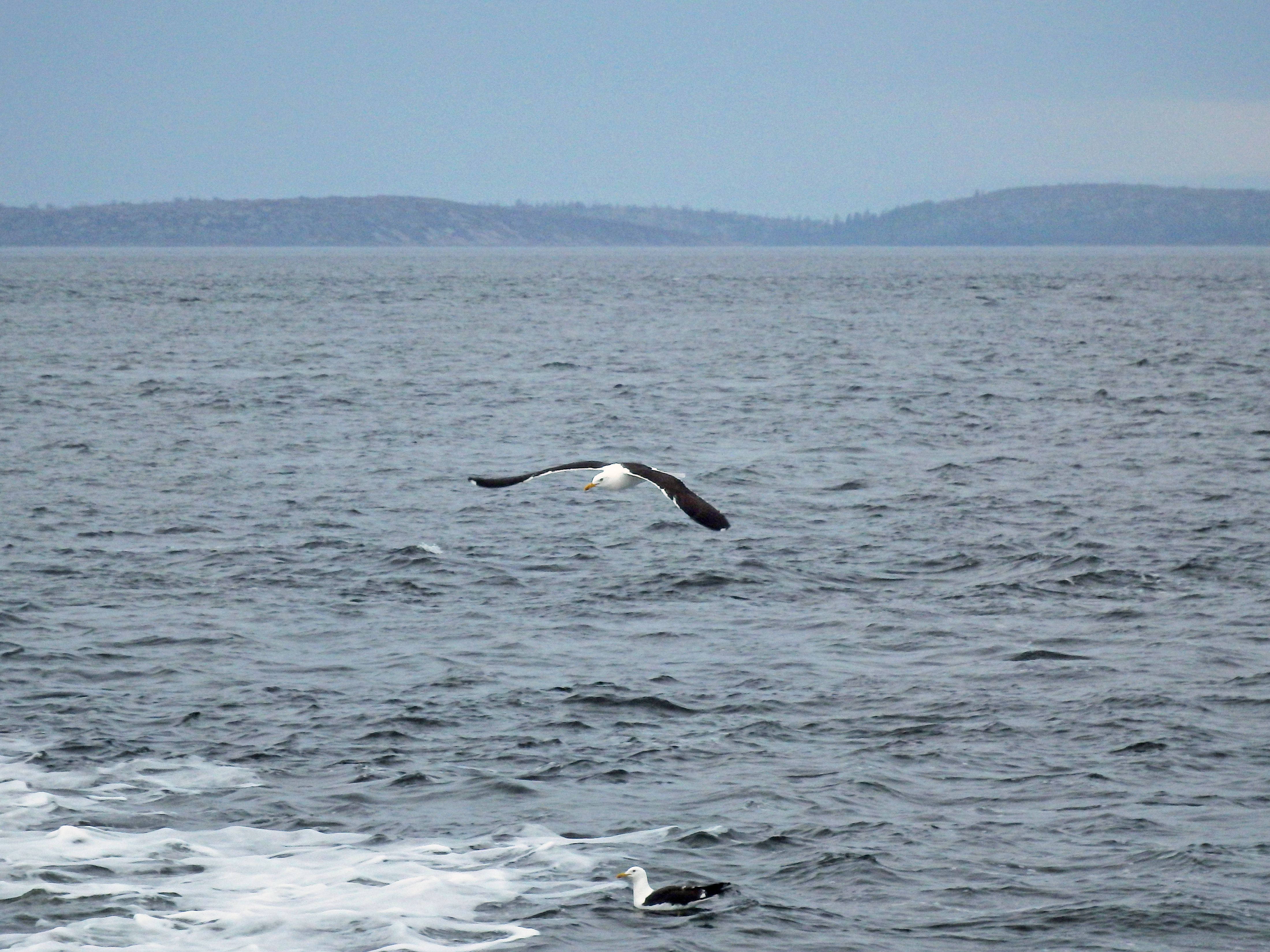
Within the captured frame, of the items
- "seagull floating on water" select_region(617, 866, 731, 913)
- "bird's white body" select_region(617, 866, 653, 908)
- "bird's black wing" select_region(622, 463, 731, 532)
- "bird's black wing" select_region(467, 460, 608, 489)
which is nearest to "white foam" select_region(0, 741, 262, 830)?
"bird's black wing" select_region(467, 460, 608, 489)

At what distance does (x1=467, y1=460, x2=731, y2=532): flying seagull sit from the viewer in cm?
1517

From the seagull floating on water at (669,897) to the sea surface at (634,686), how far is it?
26cm

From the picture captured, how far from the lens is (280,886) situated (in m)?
14.9

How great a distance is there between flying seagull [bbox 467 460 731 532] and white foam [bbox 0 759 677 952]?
121 inches

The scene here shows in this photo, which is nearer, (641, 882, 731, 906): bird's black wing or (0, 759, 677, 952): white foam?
(0, 759, 677, 952): white foam

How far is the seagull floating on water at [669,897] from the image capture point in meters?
14.3

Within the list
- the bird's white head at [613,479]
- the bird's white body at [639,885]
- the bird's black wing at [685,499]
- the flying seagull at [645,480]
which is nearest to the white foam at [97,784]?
the flying seagull at [645,480]

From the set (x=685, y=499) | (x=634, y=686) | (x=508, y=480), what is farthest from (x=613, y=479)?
(x=685, y=499)

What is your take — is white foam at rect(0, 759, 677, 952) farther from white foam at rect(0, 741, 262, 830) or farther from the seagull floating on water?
the seagull floating on water

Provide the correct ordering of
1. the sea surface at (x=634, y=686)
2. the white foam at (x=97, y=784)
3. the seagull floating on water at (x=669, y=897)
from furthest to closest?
the white foam at (x=97, y=784) < the sea surface at (x=634, y=686) < the seagull floating on water at (x=669, y=897)

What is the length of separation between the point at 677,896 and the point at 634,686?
5984mm

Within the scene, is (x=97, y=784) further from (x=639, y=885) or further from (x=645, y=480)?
(x=645, y=480)

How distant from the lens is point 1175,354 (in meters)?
68.4

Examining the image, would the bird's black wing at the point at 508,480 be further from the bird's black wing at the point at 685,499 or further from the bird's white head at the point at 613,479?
the bird's black wing at the point at 685,499
